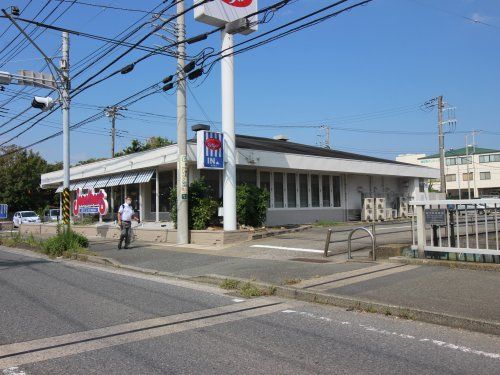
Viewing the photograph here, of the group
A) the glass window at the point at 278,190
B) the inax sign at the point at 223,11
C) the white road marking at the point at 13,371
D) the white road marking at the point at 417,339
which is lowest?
the white road marking at the point at 417,339

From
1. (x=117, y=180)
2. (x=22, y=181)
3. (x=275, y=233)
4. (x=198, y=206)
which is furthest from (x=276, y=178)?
(x=22, y=181)

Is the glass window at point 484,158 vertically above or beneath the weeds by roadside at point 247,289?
above

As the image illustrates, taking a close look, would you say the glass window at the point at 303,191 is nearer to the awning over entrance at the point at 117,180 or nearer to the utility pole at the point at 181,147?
the awning over entrance at the point at 117,180

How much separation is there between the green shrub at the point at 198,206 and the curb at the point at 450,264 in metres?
8.58

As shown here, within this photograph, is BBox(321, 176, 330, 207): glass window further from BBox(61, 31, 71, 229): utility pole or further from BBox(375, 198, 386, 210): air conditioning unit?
BBox(61, 31, 71, 229): utility pole

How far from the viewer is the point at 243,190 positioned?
62.1 ft

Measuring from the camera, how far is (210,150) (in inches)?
692

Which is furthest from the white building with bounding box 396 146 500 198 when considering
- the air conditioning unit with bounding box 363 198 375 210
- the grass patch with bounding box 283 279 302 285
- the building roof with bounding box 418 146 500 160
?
the grass patch with bounding box 283 279 302 285

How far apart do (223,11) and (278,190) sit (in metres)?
9.60

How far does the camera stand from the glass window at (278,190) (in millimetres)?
23859

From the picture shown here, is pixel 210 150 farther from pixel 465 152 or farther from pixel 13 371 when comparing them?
pixel 465 152

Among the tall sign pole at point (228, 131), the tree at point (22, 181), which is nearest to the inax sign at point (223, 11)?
the tall sign pole at point (228, 131)

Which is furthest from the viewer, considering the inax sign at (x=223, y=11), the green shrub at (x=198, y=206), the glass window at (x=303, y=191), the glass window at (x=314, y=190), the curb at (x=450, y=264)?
the glass window at (x=314, y=190)

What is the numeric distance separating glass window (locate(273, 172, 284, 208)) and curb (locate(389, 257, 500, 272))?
42.0ft
